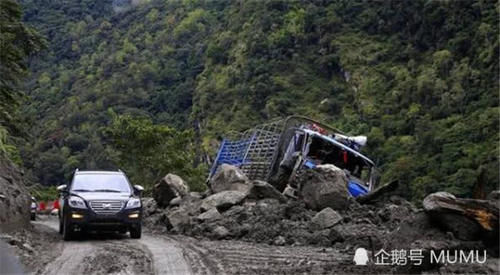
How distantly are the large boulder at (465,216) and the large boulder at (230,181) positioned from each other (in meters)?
10.5

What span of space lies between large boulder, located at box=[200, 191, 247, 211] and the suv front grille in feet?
11.5

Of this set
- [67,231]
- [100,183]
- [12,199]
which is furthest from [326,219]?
[12,199]

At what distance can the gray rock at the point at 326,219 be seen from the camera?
613 inches

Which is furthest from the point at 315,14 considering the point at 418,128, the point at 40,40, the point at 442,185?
the point at 40,40

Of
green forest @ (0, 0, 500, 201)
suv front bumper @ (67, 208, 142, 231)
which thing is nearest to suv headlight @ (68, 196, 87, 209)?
suv front bumper @ (67, 208, 142, 231)

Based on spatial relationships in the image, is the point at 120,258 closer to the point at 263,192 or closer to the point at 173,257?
the point at 173,257

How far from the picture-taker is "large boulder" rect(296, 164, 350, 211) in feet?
57.8

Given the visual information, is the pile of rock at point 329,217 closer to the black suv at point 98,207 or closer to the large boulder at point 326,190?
the large boulder at point 326,190

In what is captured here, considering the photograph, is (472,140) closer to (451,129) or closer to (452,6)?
(451,129)

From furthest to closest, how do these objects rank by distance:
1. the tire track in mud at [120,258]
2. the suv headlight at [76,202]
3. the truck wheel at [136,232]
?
the truck wheel at [136,232] < the suv headlight at [76,202] < the tire track in mud at [120,258]

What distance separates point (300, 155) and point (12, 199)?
344 inches

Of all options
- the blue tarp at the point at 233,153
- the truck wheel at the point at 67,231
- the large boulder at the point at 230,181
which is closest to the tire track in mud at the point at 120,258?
the truck wheel at the point at 67,231

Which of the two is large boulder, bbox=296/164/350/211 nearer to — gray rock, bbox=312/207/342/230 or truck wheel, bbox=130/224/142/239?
→ gray rock, bbox=312/207/342/230

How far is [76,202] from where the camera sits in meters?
15.8
